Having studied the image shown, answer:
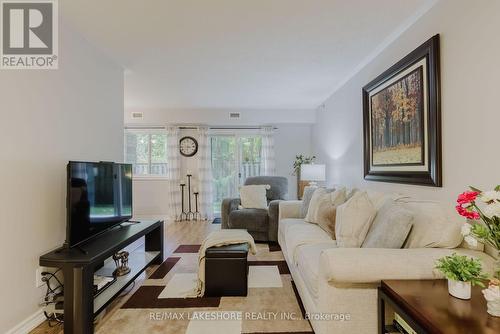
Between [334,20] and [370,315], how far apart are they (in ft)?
7.40

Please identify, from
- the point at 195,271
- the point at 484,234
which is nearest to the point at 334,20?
the point at 484,234

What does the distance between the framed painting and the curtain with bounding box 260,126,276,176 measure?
112 inches

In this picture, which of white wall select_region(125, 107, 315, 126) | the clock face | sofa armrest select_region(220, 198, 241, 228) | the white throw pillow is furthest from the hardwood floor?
white wall select_region(125, 107, 315, 126)

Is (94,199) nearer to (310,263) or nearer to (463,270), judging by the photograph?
(310,263)

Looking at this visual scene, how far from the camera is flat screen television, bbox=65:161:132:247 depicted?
A: 6.40 feet

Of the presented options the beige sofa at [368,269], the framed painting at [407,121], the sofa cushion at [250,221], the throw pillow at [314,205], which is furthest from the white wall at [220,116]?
the beige sofa at [368,269]

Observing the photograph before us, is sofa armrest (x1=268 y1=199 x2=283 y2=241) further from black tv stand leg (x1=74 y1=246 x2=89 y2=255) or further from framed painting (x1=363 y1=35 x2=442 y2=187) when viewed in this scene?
black tv stand leg (x1=74 y1=246 x2=89 y2=255)

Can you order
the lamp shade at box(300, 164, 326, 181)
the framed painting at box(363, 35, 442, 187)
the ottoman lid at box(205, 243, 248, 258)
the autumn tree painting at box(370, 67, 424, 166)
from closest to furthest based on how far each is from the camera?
the framed painting at box(363, 35, 442, 187), the autumn tree painting at box(370, 67, 424, 166), the ottoman lid at box(205, 243, 248, 258), the lamp shade at box(300, 164, 326, 181)

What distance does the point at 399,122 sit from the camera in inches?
95.7

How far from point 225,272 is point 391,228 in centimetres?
140

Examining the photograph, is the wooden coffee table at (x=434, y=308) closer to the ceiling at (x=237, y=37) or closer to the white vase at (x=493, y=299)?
the white vase at (x=493, y=299)

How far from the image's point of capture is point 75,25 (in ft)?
7.57

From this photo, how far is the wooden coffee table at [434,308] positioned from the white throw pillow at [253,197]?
119 inches

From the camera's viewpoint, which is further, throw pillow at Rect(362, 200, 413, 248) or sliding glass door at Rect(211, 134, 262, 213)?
Answer: sliding glass door at Rect(211, 134, 262, 213)
